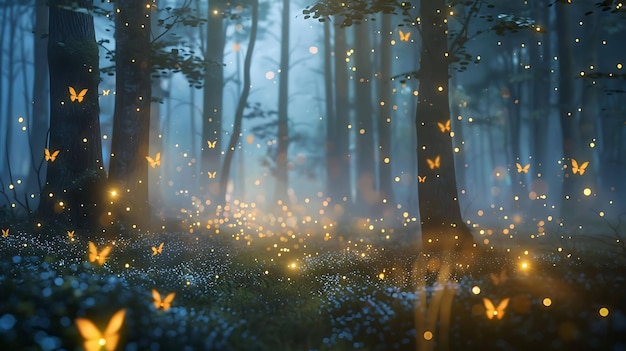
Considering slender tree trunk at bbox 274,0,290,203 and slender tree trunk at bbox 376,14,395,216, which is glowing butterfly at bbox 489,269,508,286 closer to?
slender tree trunk at bbox 376,14,395,216

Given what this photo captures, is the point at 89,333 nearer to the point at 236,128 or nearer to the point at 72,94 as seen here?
the point at 72,94

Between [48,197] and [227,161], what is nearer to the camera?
[48,197]

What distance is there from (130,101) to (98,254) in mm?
4710

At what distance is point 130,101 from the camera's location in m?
14.2

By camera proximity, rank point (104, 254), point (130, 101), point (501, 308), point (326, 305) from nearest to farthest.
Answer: point (501, 308) < point (326, 305) < point (104, 254) < point (130, 101)

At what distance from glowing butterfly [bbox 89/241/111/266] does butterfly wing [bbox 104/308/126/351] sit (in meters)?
3.65

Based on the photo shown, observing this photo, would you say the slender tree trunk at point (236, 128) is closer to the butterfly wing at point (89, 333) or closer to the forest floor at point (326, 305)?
the forest floor at point (326, 305)

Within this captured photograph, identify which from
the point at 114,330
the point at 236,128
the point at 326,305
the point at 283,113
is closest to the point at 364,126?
the point at 236,128

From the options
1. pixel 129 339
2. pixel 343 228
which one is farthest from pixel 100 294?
pixel 343 228

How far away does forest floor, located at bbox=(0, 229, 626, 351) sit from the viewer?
6.19 meters

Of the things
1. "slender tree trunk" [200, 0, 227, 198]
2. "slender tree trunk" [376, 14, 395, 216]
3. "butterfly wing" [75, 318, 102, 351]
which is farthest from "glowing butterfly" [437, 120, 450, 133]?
"slender tree trunk" [200, 0, 227, 198]

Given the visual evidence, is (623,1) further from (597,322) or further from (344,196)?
(344,196)

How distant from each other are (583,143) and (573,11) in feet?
35.7

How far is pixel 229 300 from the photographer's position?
8062mm
